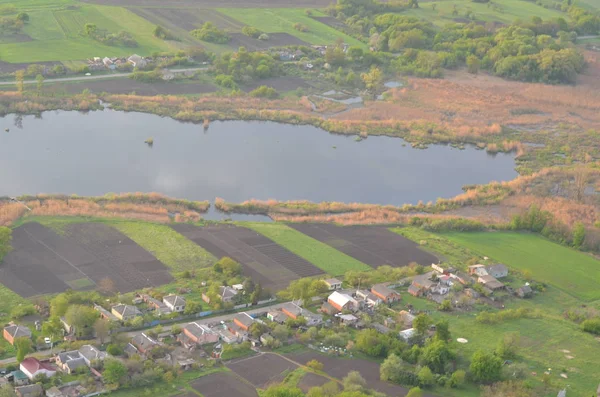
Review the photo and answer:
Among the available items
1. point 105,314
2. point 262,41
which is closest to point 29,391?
point 105,314

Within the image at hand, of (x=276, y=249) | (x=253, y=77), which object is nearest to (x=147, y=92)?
(x=253, y=77)

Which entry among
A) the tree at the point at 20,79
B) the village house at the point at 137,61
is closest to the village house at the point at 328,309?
the tree at the point at 20,79

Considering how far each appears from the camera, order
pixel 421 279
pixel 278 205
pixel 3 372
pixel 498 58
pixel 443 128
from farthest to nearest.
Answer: pixel 498 58 < pixel 443 128 < pixel 278 205 < pixel 421 279 < pixel 3 372

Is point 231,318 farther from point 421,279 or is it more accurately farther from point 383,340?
point 421,279

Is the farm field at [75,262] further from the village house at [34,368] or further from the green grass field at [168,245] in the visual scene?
the village house at [34,368]

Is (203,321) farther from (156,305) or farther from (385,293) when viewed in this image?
(385,293)

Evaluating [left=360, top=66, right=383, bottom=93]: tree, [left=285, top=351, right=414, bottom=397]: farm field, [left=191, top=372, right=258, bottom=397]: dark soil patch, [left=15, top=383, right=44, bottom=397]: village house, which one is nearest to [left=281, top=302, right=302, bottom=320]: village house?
[left=285, top=351, right=414, bottom=397]: farm field

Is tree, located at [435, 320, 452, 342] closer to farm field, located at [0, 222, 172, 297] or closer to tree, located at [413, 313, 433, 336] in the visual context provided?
tree, located at [413, 313, 433, 336]
